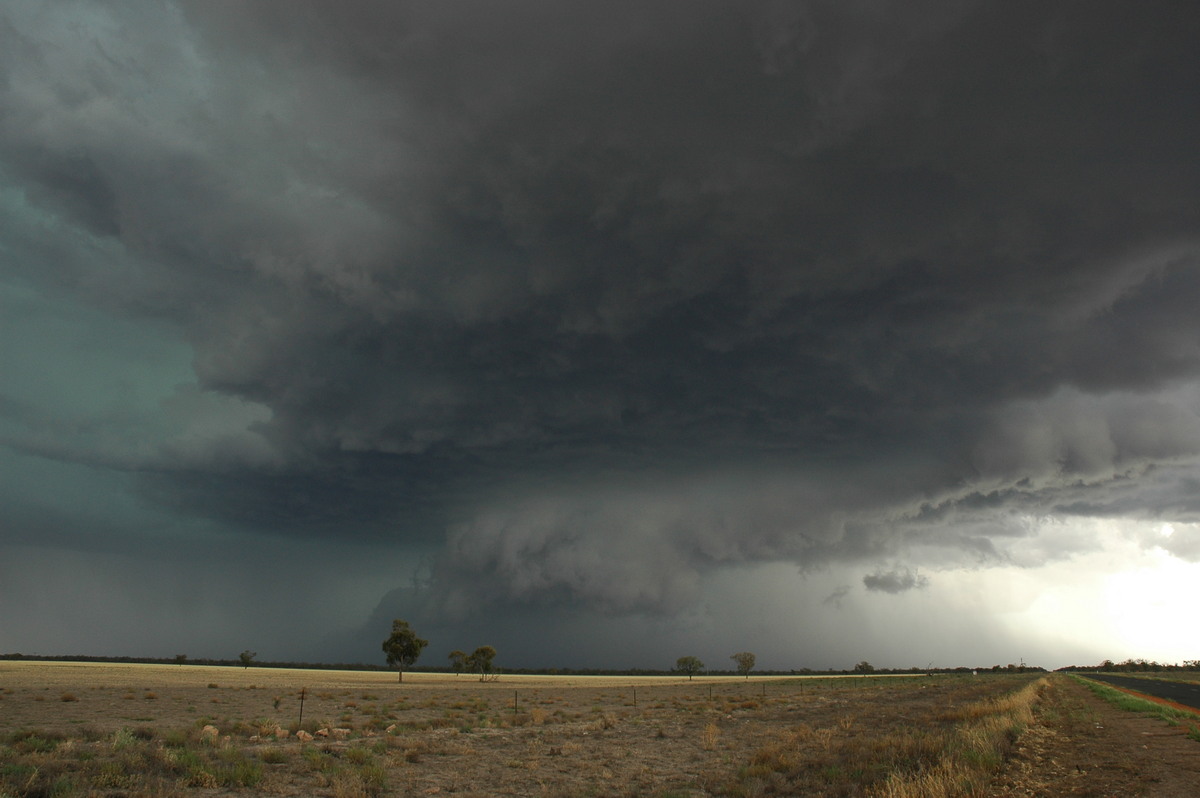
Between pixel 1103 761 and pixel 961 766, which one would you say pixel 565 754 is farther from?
pixel 1103 761

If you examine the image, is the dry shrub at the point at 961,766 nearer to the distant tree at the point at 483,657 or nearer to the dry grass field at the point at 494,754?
the dry grass field at the point at 494,754

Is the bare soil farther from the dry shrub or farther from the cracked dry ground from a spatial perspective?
the dry shrub

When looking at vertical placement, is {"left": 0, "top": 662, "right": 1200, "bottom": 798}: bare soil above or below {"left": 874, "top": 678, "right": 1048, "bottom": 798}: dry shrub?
below

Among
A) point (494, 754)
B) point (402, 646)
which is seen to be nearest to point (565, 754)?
point (494, 754)

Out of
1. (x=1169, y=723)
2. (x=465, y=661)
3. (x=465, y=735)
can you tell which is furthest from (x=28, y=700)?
(x=465, y=661)

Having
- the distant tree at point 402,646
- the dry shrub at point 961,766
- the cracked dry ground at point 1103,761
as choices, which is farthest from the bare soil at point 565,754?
the distant tree at point 402,646

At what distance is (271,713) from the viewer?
45188 millimetres

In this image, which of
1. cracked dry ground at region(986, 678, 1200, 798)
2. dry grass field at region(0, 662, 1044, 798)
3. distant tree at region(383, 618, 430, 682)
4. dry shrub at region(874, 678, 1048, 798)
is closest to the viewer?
dry shrub at region(874, 678, 1048, 798)

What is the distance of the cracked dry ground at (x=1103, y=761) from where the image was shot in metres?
18.3

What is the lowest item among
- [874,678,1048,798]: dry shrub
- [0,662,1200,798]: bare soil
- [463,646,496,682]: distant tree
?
[463,646,496,682]: distant tree

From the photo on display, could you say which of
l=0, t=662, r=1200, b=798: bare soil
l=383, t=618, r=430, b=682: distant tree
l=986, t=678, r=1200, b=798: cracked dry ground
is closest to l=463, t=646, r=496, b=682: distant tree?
l=383, t=618, r=430, b=682: distant tree

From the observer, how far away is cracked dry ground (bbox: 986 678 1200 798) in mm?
18266

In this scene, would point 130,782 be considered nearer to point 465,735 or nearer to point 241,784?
point 241,784

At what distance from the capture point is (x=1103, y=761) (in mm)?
23219
